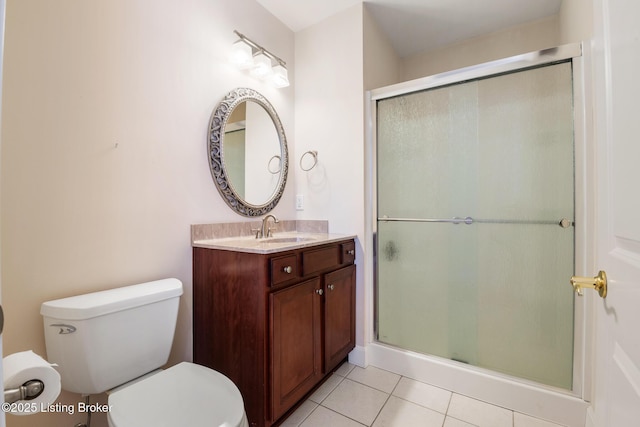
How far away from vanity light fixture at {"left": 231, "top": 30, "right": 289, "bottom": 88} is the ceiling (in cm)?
42

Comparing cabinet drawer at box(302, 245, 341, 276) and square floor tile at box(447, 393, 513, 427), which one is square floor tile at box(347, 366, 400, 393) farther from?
cabinet drawer at box(302, 245, 341, 276)

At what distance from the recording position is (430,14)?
6.83 ft

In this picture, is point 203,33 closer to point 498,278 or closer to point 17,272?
point 17,272

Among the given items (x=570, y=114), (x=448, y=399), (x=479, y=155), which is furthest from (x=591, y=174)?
(x=448, y=399)

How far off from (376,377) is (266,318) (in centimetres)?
100

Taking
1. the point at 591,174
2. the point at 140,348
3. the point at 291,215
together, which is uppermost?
the point at 591,174

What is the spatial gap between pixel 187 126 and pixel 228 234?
645 mm

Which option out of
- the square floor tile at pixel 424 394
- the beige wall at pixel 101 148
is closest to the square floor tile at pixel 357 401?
the square floor tile at pixel 424 394

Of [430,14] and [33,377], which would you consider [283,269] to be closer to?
[33,377]

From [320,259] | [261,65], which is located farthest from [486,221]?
[261,65]

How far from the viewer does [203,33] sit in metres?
1.59

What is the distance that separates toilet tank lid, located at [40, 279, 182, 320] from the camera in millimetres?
975

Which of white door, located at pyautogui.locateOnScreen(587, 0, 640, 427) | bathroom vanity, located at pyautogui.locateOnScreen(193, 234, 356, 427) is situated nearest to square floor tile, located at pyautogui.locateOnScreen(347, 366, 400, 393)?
bathroom vanity, located at pyautogui.locateOnScreen(193, 234, 356, 427)

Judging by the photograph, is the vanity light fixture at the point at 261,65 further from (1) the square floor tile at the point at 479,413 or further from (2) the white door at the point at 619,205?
(1) the square floor tile at the point at 479,413
